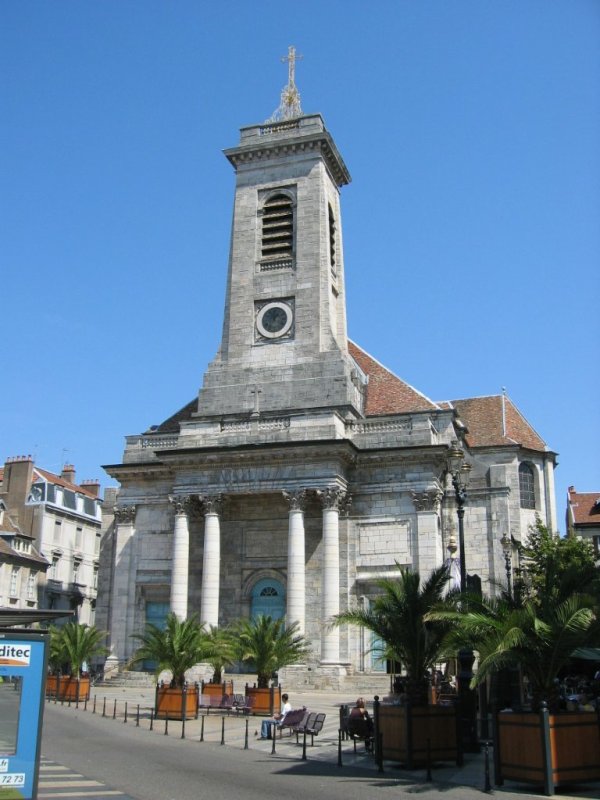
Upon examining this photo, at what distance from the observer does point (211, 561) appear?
35.7m

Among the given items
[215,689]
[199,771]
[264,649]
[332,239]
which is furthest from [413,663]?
[332,239]

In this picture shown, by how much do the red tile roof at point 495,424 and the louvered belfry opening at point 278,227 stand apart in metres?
13.2

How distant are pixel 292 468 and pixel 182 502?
5.13 meters

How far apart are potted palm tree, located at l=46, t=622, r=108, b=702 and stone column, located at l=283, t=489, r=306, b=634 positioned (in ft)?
24.5

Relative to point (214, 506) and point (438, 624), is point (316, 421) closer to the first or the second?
point (214, 506)

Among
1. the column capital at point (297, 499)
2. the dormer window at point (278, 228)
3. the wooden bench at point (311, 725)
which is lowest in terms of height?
the wooden bench at point (311, 725)

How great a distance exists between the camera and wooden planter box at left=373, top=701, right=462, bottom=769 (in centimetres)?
1592

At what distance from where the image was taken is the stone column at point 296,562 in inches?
1331

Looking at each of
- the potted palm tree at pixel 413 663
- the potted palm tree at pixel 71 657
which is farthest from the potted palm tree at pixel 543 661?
the potted palm tree at pixel 71 657

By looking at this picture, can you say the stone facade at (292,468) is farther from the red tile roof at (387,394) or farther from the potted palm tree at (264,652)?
the potted palm tree at (264,652)

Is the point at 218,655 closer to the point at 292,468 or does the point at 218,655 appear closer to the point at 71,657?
the point at 71,657

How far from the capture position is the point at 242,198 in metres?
42.3

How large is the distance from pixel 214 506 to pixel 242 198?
15600mm

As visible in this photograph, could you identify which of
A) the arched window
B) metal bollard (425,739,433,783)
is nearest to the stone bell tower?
the arched window
